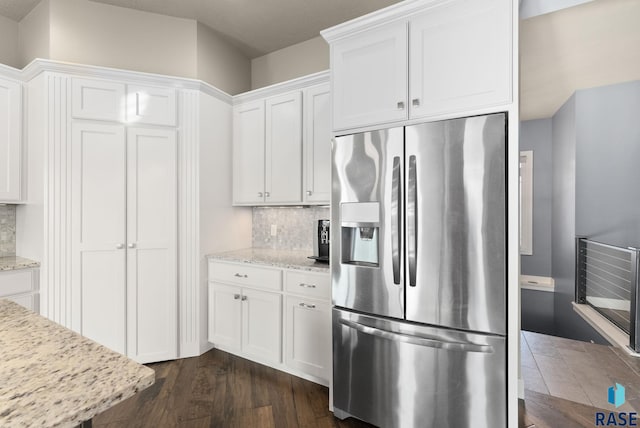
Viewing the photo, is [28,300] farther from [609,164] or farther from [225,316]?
[609,164]

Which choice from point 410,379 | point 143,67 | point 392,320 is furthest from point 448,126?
point 143,67

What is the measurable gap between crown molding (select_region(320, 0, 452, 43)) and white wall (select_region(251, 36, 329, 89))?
1277 mm

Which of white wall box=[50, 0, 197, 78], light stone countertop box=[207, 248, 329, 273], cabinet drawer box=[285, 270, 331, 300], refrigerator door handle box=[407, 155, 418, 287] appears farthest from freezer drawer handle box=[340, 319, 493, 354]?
white wall box=[50, 0, 197, 78]

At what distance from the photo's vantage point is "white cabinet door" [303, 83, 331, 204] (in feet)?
9.31

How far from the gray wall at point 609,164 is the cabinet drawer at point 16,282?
6.04 metres

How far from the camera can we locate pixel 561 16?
2.83m

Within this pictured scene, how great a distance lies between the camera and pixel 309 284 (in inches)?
100

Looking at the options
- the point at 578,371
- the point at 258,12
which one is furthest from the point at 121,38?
the point at 578,371

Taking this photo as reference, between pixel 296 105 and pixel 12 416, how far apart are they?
8.94 ft

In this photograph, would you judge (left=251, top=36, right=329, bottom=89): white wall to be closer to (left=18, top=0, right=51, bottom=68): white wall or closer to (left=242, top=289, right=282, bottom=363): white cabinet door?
(left=18, top=0, right=51, bottom=68): white wall

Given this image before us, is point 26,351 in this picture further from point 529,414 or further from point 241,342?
point 529,414

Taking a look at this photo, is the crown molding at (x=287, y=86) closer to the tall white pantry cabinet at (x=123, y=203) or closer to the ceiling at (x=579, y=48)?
the tall white pantry cabinet at (x=123, y=203)

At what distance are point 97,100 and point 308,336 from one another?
2.53m

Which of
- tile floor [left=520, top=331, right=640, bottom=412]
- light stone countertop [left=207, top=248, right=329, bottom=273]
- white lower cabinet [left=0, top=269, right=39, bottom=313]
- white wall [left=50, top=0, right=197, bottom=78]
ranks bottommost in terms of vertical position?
tile floor [left=520, top=331, right=640, bottom=412]
